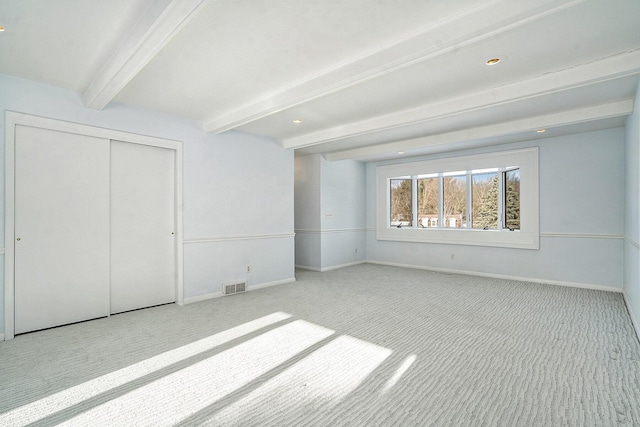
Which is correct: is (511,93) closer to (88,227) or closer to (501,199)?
(501,199)

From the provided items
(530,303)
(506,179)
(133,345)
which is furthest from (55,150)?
(506,179)

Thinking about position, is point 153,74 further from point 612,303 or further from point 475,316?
point 612,303

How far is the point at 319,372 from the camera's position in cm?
234

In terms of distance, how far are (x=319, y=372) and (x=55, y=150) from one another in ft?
11.3

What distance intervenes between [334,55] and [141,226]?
3112mm

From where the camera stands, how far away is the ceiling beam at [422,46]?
6.08ft

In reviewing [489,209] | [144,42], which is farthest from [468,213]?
[144,42]

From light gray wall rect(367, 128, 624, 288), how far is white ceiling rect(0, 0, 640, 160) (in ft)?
4.82

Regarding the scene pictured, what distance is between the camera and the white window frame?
551cm

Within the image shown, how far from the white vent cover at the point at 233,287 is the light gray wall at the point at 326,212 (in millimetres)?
2175

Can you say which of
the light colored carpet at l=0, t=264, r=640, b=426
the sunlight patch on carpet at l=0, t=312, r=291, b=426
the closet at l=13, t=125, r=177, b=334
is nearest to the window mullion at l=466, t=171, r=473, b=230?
the light colored carpet at l=0, t=264, r=640, b=426

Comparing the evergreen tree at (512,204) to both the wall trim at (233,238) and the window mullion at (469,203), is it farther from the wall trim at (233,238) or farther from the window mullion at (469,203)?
the wall trim at (233,238)

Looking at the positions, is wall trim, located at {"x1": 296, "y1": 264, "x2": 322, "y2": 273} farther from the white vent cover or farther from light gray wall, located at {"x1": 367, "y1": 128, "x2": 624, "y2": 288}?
light gray wall, located at {"x1": 367, "y1": 128, "x2": 624, "y2": 288}

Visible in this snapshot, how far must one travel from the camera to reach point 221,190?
462cm
